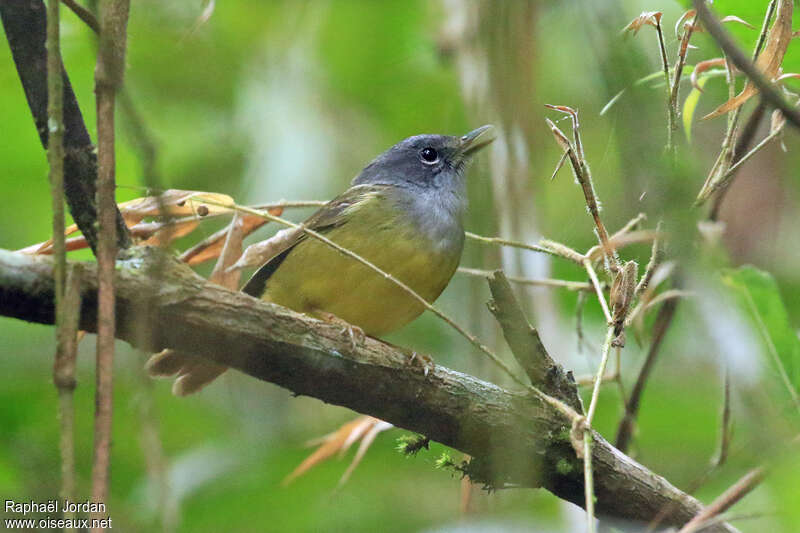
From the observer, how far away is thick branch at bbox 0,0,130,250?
229 centimetres

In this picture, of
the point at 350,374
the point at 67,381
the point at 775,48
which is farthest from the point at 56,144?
the point at 775,48

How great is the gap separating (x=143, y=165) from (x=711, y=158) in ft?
14.7

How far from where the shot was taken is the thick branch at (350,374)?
213 cm

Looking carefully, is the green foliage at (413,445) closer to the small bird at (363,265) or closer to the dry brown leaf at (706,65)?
the small bird at (363,265)

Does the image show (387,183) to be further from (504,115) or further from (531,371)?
(504,115)

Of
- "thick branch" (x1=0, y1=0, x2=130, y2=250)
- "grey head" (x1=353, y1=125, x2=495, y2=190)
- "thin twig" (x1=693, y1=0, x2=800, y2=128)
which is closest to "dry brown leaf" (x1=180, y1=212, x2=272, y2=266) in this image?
"thick branch" (x1=0, y1=0, x2=130, y2=250)

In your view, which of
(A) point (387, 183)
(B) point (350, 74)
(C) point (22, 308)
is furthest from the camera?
(B) point (350, 74)

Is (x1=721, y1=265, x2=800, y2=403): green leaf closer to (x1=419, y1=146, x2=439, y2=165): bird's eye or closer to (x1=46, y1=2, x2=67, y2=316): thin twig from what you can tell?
(x1=419, y1=146, x2=439, y2=165): bird's eye

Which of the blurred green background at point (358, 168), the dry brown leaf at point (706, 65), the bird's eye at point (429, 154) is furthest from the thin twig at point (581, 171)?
the bird's eye at point (429, 154)

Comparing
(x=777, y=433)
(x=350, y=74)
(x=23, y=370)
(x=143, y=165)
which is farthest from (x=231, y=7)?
(x=777, y=433)

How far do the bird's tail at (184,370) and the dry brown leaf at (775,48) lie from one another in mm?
2126

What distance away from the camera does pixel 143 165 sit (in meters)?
1.77

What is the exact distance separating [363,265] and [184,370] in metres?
0.92

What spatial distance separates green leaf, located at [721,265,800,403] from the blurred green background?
0.30ft
